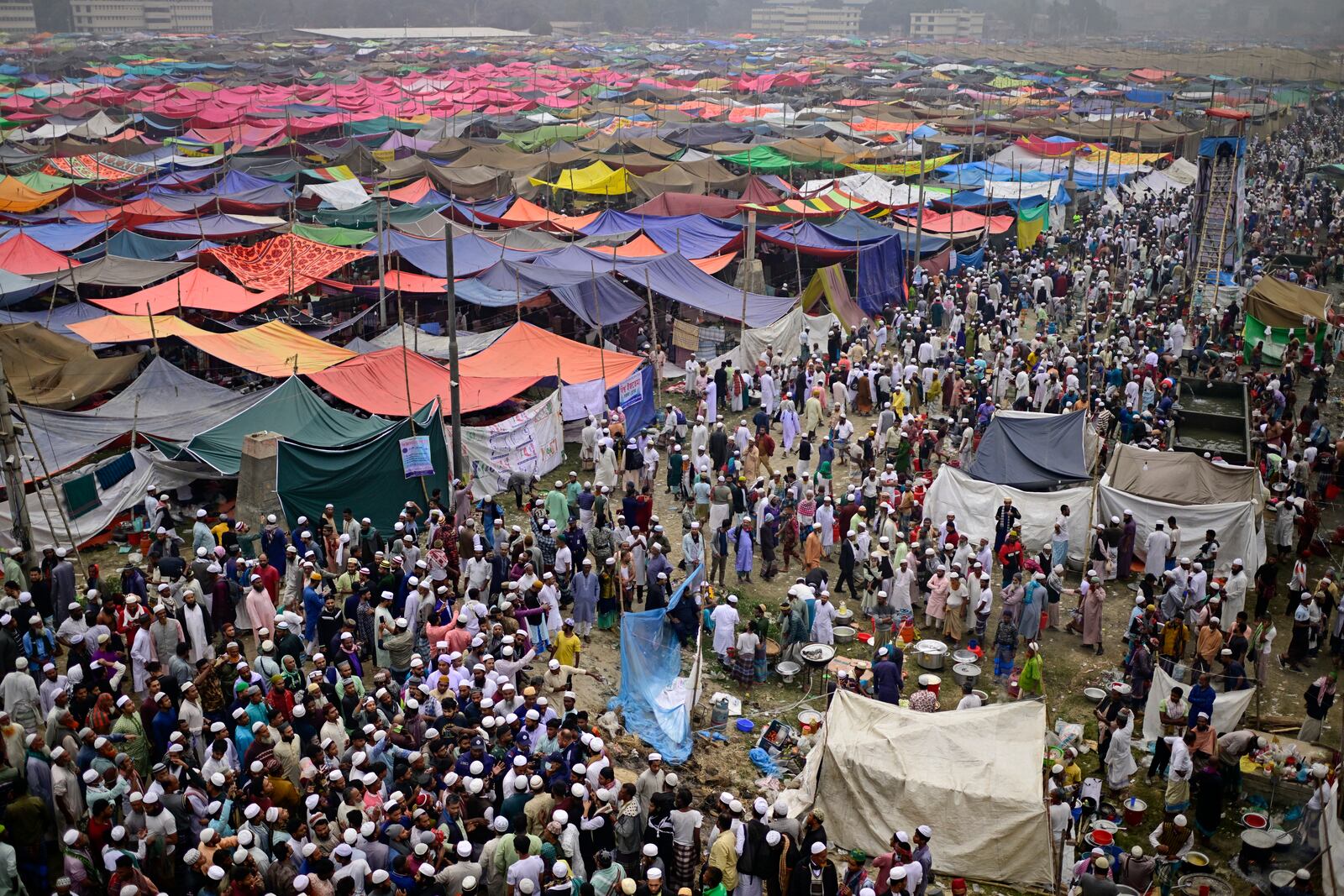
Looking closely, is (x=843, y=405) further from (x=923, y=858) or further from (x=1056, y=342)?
(x=923, y=858)

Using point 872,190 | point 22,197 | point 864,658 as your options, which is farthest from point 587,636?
point 22,197

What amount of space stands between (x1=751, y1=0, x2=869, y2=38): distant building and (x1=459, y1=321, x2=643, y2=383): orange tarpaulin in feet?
470

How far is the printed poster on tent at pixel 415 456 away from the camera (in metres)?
13.8

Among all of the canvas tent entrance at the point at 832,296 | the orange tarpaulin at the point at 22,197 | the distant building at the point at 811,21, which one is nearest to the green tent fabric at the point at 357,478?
the canvas tent entrance at the point at 832,296

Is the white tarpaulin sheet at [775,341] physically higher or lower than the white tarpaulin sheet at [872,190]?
lower

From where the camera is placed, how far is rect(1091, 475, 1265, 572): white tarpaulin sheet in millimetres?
13289

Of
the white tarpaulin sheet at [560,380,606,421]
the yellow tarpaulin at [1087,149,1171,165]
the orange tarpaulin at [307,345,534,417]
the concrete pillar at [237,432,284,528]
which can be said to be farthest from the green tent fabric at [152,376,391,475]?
the yellow tarpaulin at [1087,149,1171,165]

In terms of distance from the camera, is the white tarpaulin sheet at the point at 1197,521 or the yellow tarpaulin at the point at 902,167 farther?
the yellow tarpaulin at the point at 902,167

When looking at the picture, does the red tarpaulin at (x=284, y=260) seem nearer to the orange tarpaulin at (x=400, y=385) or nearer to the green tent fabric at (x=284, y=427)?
the orange tarpaulin at (x=400, y=385)

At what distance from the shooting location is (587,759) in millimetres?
8727

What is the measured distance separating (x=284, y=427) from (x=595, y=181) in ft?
71.0

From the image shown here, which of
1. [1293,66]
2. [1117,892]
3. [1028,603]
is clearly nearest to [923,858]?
[1117,892]

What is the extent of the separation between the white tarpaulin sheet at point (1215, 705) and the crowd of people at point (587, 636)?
Answer: 0.51ft

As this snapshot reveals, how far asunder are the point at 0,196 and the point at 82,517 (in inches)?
850
